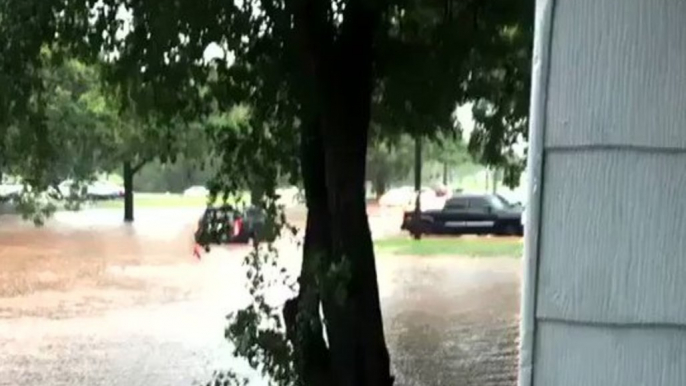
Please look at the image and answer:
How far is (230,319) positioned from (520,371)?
167 inches

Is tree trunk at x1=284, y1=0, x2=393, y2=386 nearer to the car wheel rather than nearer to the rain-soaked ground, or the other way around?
the rain-soaked ground

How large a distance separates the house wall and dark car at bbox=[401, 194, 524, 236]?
66.6ft

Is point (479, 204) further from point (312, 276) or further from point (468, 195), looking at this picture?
point (312, 276)

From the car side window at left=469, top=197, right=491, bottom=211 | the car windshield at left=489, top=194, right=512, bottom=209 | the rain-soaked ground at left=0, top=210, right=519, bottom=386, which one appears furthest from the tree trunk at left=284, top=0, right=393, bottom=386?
the car side window at left=469, top=197, right=491, bottom=211

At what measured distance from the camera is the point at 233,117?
5.29 m

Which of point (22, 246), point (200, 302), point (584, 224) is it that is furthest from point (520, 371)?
point (22, 246)

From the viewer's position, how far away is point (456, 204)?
2316 centimetres

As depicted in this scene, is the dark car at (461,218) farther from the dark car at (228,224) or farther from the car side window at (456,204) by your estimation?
the dark car at (228,224)

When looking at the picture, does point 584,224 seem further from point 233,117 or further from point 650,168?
point 233,117

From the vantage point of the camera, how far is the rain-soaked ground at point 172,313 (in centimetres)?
1009

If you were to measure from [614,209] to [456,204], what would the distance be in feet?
72.3

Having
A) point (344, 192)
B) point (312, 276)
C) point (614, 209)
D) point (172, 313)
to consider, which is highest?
point (614, 209)

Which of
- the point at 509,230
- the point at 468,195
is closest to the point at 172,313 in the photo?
the point at 509,230

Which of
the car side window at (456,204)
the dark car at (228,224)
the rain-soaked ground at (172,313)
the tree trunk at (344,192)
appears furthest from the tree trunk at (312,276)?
the car side window at (456,204)
